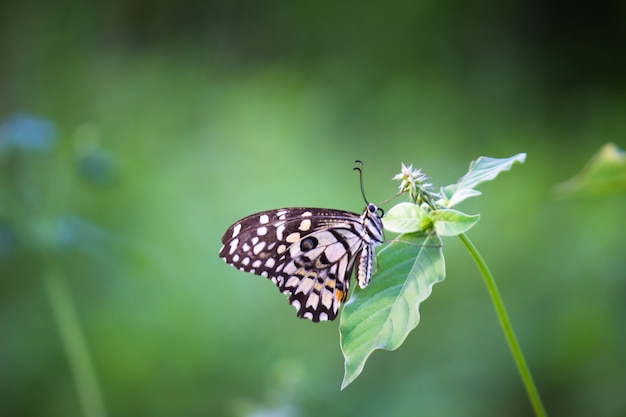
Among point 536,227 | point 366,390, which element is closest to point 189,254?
point 366,390

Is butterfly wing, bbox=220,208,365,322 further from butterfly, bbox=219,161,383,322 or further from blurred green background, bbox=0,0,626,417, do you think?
blurred green background, bbox=0,0,626,417

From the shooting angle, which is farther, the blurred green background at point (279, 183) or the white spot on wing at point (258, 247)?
the blurred green background at point (279, 183)

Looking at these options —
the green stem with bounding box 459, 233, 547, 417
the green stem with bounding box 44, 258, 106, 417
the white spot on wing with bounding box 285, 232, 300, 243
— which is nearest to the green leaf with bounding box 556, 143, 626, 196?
the green stem with bounding box 459, 233, 547, 417

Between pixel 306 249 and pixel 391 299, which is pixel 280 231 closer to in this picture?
pixel 306 249

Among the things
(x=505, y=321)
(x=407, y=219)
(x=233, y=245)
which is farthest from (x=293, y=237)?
(x=505, y=321)

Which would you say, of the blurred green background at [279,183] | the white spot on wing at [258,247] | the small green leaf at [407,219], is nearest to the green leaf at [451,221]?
the small green leaf at [407,219]

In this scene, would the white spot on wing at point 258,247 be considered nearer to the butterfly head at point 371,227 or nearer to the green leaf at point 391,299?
the butterfly head at point 371,227

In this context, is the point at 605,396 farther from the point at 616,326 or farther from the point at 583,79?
the point at 583,79

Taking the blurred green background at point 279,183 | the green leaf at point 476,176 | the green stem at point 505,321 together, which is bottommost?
the green stem at point 505,321
